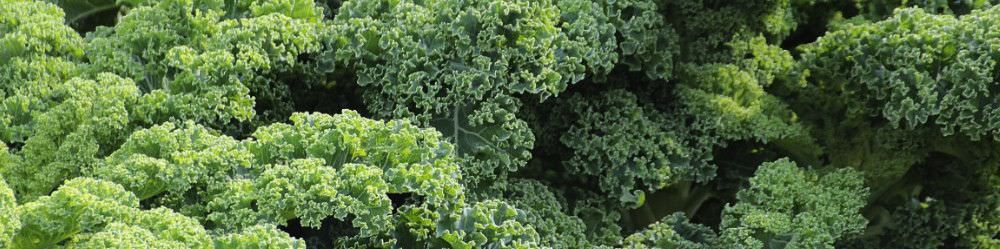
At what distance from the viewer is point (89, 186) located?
183 inches

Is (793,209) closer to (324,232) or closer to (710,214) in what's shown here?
(710,214)

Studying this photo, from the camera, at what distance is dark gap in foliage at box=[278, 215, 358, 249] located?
627 centimetres

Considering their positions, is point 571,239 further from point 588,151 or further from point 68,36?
point 68,36

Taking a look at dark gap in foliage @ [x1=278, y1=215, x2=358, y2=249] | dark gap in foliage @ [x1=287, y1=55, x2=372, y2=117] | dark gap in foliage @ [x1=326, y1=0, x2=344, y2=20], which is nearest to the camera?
dark gap in foliage @ [x1=278, y1=215, x2=358, y2=249]

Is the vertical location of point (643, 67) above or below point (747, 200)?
above

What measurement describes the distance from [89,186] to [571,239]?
2.62 metres

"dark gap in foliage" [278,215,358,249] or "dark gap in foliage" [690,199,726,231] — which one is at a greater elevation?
"dark gap in foliage" [690,199,726,231]

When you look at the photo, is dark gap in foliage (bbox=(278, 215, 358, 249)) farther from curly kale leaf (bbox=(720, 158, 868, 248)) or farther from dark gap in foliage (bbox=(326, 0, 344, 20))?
curly kale leaf (bbox=(720, 158, 868, 248))

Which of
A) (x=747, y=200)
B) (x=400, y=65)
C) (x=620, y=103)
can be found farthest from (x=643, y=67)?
(x=400, y=65)

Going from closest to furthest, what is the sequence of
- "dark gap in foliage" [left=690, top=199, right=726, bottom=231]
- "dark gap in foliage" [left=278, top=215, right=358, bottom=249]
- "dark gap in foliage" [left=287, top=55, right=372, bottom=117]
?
"dark gap in foliage" [left=278, top=215, right=358, bottom=249], "dark gap in foliage" [left=287, top=55, right=372, bottom=117], "dark gap in foliage" [left=690, top=199, right=726, bottom=231]

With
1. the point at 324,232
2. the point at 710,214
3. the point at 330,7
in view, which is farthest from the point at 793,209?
the point at 330,7

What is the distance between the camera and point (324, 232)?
6441mm

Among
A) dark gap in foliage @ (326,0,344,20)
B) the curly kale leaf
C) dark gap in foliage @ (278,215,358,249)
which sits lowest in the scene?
dark gap in foliage @ (278,215,358,249)

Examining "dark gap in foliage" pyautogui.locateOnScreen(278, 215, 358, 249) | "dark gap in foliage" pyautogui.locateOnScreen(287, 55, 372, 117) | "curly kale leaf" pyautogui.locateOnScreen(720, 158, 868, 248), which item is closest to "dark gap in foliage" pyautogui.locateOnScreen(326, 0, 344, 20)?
"dark gap in foliage" pyautogui.locateOnScreen(287, 55, 372, 117)
